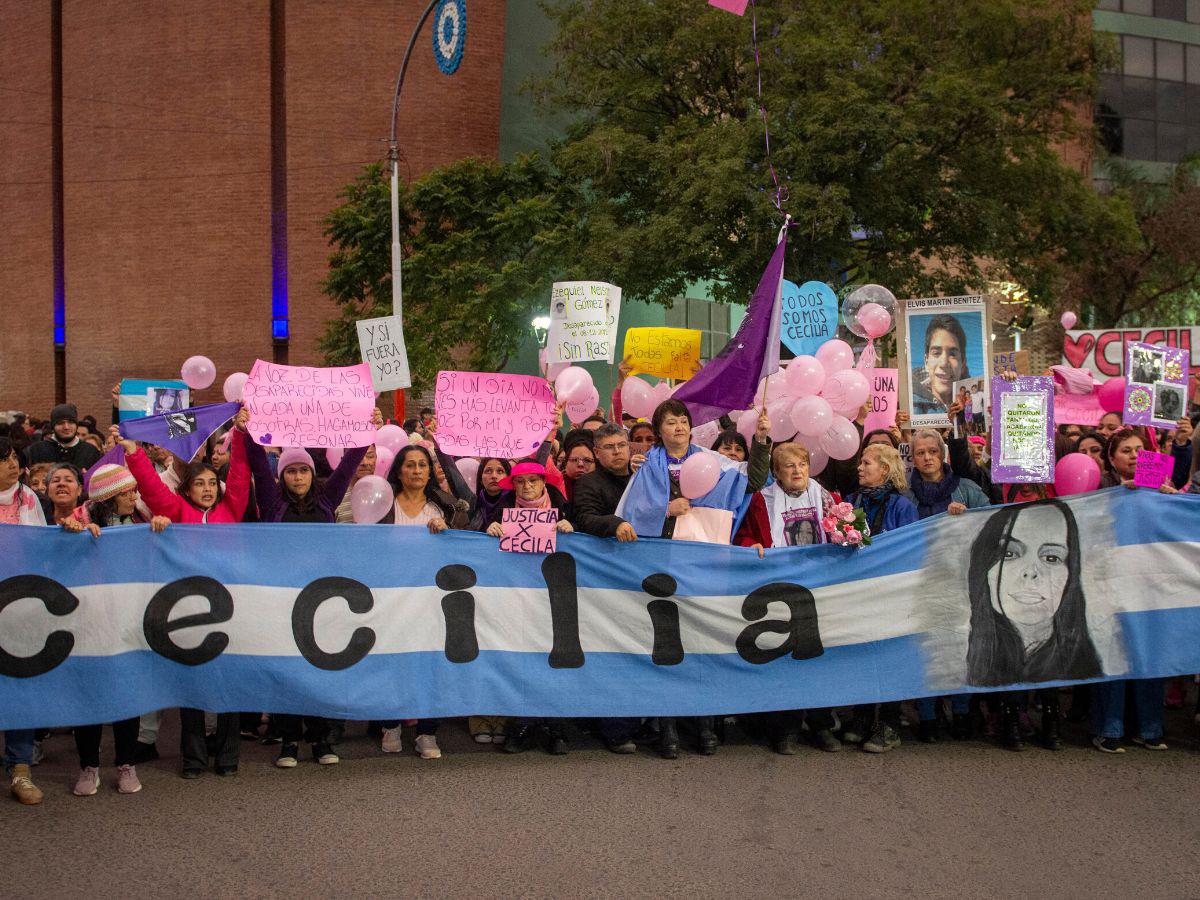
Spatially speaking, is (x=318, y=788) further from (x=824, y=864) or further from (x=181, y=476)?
(x=824, y=864)

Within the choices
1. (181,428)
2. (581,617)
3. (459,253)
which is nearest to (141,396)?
(459,253)

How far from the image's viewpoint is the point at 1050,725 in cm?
703

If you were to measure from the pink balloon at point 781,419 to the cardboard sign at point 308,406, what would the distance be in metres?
2.62

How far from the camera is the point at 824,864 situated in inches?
201

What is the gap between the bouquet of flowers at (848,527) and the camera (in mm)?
6797

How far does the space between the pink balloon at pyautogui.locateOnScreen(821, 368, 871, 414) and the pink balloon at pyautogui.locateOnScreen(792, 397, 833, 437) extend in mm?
545

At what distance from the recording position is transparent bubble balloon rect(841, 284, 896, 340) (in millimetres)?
10289

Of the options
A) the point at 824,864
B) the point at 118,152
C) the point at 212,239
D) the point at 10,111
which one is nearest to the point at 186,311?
the point at 212,239

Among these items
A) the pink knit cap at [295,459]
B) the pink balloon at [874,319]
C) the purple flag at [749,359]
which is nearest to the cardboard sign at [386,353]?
the pink knit cap at [295,459]

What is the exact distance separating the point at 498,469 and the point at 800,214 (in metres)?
11.8

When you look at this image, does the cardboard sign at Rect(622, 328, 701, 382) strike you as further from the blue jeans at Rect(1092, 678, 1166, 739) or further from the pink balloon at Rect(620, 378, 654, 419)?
the blue jeans at Rect(1092, 678, 1166, 739)

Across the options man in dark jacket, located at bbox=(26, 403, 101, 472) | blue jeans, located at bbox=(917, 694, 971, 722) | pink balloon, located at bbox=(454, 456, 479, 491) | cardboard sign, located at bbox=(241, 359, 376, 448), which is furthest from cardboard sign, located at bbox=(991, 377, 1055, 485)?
man in dark jacket, located at bbox=(26, 403, 101, 472)

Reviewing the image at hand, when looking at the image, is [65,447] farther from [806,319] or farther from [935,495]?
[935,495]

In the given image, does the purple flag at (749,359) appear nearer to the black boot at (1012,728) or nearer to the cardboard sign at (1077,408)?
the black boot at (1012,728)
